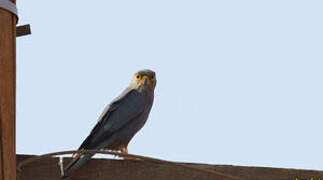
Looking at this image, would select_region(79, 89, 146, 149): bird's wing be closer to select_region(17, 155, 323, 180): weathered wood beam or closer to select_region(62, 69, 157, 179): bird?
select_region(62, 69, 157, 179): bird

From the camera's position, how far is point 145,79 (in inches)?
166

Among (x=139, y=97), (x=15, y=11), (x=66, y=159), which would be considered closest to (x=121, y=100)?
(x=139, y=97)

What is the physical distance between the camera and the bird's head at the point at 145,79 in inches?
166

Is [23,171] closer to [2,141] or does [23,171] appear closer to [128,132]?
[2,141]

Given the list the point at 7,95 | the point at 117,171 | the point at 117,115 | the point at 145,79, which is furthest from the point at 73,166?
the point at 145,79

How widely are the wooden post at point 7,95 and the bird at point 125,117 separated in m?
0.99

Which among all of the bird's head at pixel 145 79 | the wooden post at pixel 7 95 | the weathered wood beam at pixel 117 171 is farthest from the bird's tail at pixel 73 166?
the bird's head at pixel 145 79

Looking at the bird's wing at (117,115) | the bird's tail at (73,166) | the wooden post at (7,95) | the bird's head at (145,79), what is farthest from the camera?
the bird's head at (145,79)

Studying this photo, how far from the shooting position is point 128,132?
3916mm

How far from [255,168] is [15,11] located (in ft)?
5.24

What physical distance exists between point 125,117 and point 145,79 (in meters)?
0.46

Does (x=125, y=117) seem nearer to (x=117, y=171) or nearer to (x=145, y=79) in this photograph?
(x=145, y=79)

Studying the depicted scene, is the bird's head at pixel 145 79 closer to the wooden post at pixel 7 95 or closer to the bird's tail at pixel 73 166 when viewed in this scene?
the bird's tail at pixel 73 166

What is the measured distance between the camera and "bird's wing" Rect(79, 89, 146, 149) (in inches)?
140
